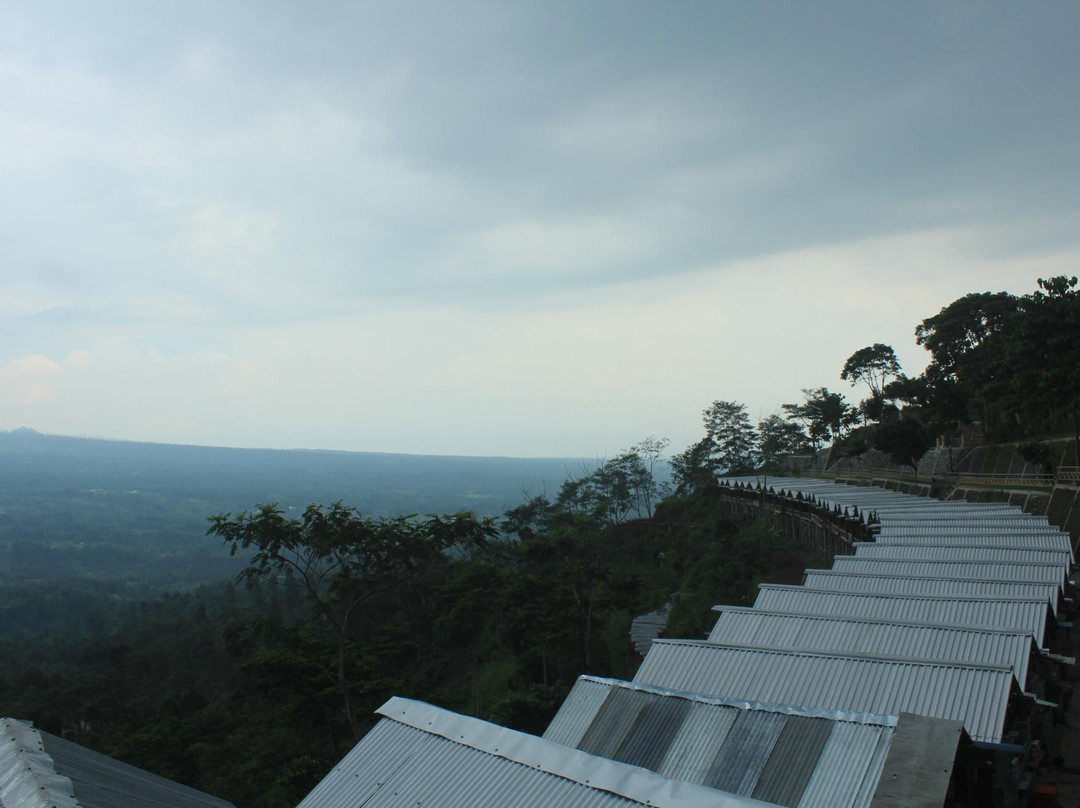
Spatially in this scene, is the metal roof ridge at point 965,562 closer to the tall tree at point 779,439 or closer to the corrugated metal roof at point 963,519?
the corrugated metal roof at point 963,519

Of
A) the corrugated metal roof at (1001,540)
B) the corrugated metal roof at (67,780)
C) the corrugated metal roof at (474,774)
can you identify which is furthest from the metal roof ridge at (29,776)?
the corrugated metal roof at (1001,540)

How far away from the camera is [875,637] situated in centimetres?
1191

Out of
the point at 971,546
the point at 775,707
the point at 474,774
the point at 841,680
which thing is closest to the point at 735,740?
the point at 775,707

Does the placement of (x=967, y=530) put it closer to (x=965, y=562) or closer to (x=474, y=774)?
(x=965, y=562)

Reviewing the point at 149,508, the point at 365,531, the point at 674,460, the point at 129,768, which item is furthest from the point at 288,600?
the point at 149,508

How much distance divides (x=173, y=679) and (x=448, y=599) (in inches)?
543

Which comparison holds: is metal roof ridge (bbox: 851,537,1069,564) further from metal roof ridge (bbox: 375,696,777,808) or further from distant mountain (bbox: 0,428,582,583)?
distant mountain (bbox: 0,428,582,583)

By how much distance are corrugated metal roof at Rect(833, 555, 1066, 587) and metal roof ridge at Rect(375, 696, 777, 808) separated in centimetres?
1195

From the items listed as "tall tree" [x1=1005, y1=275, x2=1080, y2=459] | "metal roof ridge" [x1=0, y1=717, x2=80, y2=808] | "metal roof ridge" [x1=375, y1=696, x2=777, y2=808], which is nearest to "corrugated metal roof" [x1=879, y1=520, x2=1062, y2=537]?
"tall tree" [x1=1005, y1=275, x2=1080, y2=459]

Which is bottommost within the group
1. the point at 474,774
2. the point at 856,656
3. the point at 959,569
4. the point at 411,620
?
the point at 411,620

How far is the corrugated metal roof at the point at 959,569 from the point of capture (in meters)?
15.9

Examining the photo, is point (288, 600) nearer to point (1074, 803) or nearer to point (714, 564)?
point (714, 564)

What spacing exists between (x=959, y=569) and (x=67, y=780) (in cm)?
1734

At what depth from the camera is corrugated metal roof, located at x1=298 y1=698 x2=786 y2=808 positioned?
562 cm
